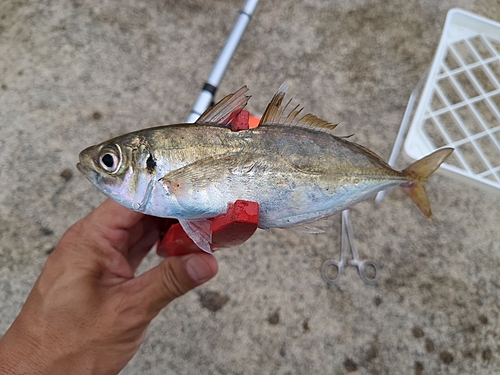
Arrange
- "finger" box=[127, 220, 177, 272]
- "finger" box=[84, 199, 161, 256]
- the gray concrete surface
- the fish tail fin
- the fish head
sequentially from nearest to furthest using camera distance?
1. the fish head
2. the fish tail fin
3. "finger" box=[84, 199, 161, 256]
4. "finger" box=[127, 220, 177, 272]
5. the gray concrete surface

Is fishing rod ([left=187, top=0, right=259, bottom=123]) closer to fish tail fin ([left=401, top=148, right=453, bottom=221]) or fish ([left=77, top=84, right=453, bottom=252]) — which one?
fish ([left=77, top=84, right=453, bottom=252])

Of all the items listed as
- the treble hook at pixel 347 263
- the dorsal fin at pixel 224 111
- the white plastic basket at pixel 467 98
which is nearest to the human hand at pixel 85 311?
the dorsal fin at pixel 224 111

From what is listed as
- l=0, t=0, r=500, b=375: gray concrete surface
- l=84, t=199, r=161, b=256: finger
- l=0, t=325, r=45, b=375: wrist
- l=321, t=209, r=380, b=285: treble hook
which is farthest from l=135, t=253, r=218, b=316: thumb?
l=321, t=209, r=380, b=285: treble hook

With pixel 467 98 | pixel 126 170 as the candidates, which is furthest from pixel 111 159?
pixel 467 98

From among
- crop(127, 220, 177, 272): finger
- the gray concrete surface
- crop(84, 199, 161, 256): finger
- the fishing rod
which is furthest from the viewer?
the fishing rod

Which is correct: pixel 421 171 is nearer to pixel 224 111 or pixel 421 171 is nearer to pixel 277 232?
pixel 224 111

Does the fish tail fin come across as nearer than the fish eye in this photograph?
No

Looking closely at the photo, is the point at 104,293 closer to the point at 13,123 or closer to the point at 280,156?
the point at 280,156

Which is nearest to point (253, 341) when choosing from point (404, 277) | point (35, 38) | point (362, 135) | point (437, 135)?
point (404, 277)
